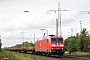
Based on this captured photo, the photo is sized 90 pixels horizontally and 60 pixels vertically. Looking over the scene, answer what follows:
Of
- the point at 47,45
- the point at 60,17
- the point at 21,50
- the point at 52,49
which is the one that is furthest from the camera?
the point at 21,50

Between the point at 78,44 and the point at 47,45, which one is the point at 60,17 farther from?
the point at 78,44

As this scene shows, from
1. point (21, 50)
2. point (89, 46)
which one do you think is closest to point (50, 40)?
point (89, 46)

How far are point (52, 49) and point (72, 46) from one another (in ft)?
111

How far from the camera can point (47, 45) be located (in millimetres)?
48125

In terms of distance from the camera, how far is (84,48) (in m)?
72.8

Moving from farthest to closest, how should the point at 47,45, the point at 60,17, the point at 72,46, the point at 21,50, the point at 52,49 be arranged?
the point at 21,50 < the point at 72,46 < the point at 60,17 < the point at 47,45 < the point at 52,49

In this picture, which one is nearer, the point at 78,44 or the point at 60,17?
the point at 60,17

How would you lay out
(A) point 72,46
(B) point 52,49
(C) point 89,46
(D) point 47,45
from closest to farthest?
1. (B) point 52,49
2. (D) point 47,45
3. (C) point 89,46
4. (A) point 72,46

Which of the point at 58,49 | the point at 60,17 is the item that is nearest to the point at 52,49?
the point at 58,49

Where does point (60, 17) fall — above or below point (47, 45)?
above

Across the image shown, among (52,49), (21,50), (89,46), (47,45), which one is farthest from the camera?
(21,50)

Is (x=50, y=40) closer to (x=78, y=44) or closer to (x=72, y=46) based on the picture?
(x=78, y=44)

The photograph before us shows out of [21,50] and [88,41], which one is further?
[21,50]

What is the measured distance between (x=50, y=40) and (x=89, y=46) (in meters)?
21.8
